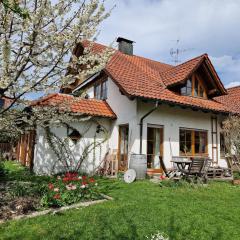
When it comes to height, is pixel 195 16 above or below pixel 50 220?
above

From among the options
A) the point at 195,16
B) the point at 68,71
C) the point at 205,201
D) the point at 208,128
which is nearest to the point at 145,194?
the point at 205,201

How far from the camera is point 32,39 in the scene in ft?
17.5

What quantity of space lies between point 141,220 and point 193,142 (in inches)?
351

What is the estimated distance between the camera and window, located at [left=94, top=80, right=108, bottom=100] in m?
15.0

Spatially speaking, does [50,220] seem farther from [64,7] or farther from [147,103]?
[147,103]

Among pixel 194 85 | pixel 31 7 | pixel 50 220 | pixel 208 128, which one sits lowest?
pixel 50 220

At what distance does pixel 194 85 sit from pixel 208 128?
2309 mm

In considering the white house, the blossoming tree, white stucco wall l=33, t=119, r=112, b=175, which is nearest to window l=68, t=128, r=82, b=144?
white stucco wall l=33, t=119, r=112, b=175

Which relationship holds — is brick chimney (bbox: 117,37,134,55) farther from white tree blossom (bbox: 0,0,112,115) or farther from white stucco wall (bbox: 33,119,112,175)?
white tree blossom (bbox: 0,0,112,115)

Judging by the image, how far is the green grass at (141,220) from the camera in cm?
479

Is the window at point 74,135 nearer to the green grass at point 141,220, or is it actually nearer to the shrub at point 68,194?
the shrub at point 68,194

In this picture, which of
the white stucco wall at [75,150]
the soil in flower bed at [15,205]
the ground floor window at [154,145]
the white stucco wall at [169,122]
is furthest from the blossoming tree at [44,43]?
the ground floor window at [154,145]

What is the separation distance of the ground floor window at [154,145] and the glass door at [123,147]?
3.36 ft

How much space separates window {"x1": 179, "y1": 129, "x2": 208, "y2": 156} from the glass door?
263 cm
